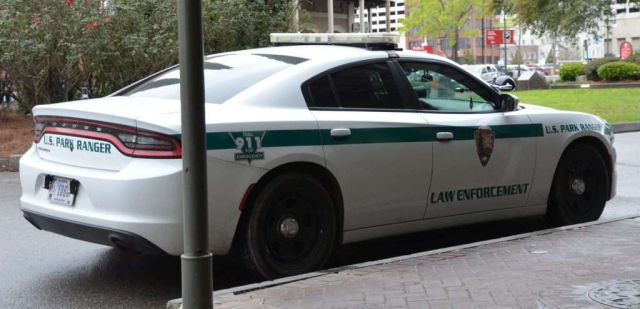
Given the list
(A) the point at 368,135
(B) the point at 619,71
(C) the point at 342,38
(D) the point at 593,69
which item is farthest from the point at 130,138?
(D) the point at 593,69

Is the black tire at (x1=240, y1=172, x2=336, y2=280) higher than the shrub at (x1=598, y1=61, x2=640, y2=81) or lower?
lower

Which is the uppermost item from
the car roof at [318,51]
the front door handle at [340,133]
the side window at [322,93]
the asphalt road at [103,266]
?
the car roof at [318,51]

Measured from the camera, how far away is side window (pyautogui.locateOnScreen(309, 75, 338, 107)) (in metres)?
6.09

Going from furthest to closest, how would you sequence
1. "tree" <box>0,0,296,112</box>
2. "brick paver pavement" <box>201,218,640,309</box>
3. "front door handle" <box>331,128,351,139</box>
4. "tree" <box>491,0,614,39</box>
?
"tree" <box>491,0,614,39</box> → "tree" <box>0,0,296,112</box> → "front door handle" <box>331,128,351,139</box> → "brick paver pavement" <box>201,218,640,309</box>

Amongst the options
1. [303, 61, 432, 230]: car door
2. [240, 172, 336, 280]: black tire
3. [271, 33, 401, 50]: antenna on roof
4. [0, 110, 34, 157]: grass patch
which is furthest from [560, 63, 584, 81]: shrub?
[240, 172, 336, 280]: black tire

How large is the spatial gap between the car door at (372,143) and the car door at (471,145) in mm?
159

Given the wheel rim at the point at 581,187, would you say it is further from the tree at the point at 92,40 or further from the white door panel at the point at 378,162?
the tree at the point at 92,40

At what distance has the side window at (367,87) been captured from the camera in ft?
20.6

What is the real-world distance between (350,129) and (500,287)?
1.45 metres

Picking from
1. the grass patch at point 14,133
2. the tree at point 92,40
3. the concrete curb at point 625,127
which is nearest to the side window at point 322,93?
the grass patch at point 14,133

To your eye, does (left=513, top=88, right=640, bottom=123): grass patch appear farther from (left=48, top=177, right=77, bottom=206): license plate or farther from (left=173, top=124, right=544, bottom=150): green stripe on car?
(left=48, top=177, right=77, bottom=206): license plate

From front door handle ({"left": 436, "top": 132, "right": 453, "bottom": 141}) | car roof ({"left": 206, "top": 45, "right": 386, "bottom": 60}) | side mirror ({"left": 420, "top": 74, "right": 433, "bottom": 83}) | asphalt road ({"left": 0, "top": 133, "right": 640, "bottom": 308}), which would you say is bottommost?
asphalt road ({"left": 0, "top": 133, "right": 640, "bottom": 308})

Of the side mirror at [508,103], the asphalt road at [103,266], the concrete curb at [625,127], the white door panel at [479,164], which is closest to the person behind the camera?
the asphalt road at [103,266]

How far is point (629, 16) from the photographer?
96.6 m
